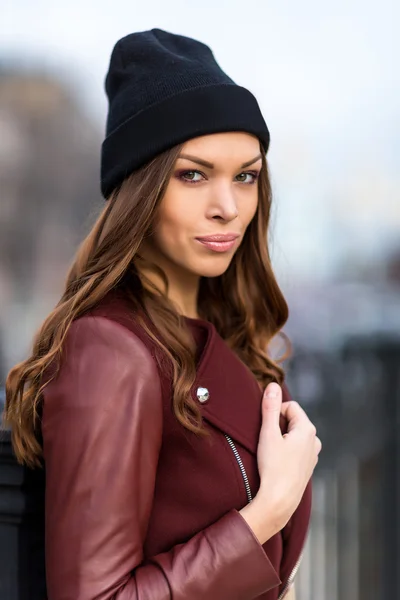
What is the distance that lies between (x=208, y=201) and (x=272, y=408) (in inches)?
18.6

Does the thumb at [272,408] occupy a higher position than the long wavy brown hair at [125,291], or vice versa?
the long wavy brown hair at [125,291]

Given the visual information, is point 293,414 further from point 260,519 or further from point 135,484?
point 135,484

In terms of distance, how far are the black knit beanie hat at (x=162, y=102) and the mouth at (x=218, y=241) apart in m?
0.22

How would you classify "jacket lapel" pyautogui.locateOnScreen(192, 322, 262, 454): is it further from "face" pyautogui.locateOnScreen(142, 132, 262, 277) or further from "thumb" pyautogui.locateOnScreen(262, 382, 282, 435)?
"face" pyautogui.locateOnScreen(142, 132, 262, 277)

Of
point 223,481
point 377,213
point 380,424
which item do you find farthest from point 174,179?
point 377,213

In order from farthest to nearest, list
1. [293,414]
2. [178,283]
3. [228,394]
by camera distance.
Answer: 1. [178,283]
2. [293,414]
3. [228,394]

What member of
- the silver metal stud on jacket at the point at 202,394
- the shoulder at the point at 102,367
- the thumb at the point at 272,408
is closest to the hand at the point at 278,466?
the thumb at the point at 272,408

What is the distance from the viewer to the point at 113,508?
58.7 inches

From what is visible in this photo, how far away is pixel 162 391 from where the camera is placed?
1633 millimetres

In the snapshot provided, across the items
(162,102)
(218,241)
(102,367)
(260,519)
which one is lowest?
(260,519)

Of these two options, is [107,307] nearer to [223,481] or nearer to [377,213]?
[223,481]

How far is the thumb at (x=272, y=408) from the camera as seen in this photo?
180 centimetres

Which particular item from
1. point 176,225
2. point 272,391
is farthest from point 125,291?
point 272,391

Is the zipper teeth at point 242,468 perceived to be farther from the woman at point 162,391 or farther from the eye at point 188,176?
the eye at point 188,176
